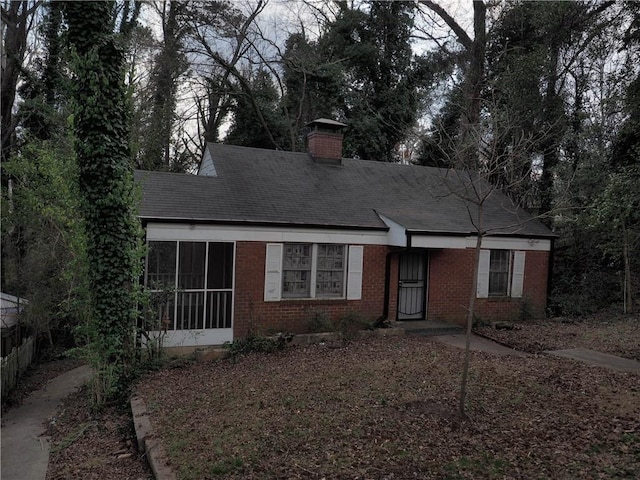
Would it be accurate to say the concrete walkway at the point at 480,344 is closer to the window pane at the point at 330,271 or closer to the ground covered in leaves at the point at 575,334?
the ground covered in leaves at the point at 575,334

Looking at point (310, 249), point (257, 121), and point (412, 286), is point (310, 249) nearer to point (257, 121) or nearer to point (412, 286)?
point (412, 286)

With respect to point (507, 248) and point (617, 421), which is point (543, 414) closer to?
point (617, 421)

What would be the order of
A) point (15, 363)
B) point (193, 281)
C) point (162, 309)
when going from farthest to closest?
point (193, 281), point (162, 309), point (15, 363)

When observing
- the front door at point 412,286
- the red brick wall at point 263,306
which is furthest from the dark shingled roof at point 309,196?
the front door at point 412,286

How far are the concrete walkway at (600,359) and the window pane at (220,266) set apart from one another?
6742 mm

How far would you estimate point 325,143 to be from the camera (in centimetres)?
1525

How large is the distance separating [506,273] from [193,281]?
339 inches

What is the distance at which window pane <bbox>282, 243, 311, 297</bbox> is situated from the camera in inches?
451

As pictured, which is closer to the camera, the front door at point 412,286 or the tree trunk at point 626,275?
the front door at point 412,286

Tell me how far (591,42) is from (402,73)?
10.2m

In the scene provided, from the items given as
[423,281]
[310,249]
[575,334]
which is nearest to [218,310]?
[310,249]

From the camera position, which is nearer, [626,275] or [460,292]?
[460,292]

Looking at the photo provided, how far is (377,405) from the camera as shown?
613 cm

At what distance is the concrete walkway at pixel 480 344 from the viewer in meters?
9.80
